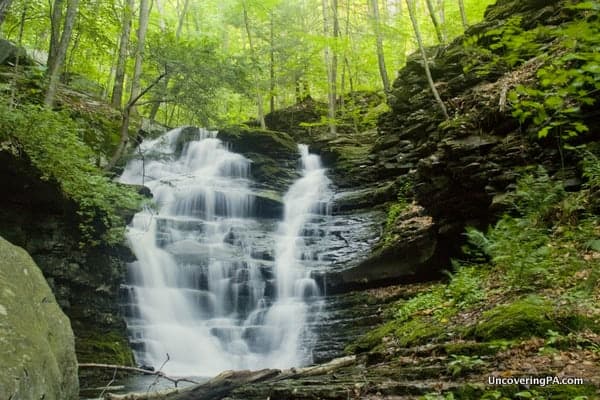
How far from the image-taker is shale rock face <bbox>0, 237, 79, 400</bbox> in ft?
9.51

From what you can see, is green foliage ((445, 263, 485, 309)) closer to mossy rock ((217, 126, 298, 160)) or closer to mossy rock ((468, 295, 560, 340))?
mossy rock ((468, 295, 560, 340))

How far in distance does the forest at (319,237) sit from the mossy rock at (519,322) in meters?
0.02

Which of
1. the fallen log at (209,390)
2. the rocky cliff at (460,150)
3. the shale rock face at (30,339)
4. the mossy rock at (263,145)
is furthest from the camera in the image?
the mossy rock at (263,145)

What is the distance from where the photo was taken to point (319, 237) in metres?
12.8

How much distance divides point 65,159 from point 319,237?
6.95 metres

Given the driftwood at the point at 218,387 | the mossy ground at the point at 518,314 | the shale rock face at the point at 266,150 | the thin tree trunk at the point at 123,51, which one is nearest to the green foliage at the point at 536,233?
the mossy ground at the point at 518,314

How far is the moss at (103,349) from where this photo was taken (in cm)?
827

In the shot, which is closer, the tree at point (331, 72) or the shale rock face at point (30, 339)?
the shale rock face at point (30, 339)

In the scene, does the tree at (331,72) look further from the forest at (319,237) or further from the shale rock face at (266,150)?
the shale rock face at (266,150)

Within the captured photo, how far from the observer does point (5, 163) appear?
802cm

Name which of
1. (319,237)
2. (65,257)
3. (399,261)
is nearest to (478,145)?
(399,261)

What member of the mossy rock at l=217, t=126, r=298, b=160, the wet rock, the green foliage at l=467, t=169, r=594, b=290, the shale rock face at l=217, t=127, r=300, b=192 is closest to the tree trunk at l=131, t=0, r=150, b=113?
the shale rock face at l=217, t=127, r=300, b=192

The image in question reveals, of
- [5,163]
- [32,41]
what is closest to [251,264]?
[5,163]

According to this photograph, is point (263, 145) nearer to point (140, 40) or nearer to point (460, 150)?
point (140, 40)
